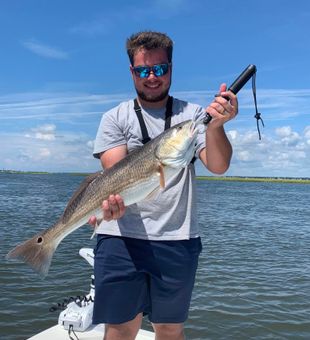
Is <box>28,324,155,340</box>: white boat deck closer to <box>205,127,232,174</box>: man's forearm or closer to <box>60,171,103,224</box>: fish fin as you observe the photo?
<box>60,171,103,224</box>: fish fin

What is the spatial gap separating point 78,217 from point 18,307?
24.8 feet

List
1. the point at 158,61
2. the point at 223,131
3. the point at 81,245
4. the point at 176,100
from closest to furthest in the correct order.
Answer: the point at 223,131, the point at 158,61, the point at 176,100, the point at 81,245

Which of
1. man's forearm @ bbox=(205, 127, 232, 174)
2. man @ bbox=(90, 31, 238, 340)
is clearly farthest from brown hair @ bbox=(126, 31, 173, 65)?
man's forearm @ bbox=(205, 127, 232, 174)

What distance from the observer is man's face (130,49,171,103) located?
435 cm

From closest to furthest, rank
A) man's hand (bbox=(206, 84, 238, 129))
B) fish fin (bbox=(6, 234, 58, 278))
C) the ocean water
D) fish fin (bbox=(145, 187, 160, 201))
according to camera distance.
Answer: man's hand (bbox=(206, 84, 238, 129)) → fish fin (bbox=(145, 187, 160, 201)) → fish fin (bbox=(6, 234, 58, 278)) → the ocean water

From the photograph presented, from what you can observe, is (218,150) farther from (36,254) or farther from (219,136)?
(36,254)

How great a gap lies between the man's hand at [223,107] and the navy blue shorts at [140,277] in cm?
136

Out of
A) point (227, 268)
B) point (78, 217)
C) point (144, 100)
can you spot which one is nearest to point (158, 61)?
point (144, 100)

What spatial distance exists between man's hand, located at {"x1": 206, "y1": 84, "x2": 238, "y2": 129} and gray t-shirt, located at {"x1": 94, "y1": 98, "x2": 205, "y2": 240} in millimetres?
658

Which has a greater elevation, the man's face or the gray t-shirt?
the man's face

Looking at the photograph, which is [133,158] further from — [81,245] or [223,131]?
[81,245]

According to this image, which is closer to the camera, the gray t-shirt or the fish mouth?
the fish mouth

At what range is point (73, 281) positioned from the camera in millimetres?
13102

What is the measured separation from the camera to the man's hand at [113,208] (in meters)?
3.96
